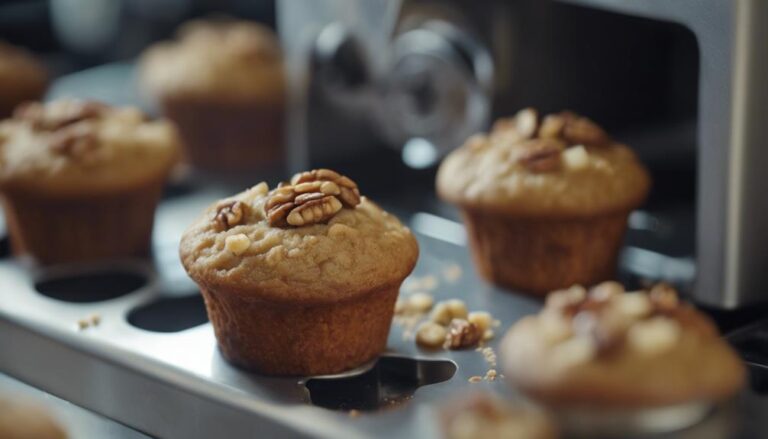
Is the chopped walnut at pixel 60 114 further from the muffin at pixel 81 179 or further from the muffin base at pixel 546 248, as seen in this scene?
the muffin base at pixel 546 248

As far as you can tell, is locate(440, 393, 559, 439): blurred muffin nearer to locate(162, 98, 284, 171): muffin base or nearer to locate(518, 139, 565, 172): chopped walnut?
locate(518, 139, 565, 172): chopped walnut

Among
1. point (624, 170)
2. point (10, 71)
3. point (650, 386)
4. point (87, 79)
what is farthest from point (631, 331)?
point (87, 79)

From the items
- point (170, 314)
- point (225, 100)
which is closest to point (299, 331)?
point (170, 314)

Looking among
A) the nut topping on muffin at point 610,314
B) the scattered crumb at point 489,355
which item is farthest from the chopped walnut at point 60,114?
the nut topping on muffin at point 610,314

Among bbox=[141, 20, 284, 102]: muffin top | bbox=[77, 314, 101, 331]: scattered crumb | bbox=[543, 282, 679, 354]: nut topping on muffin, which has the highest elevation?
bbox=[543, 282, 679, 354]: nut topping on muffin

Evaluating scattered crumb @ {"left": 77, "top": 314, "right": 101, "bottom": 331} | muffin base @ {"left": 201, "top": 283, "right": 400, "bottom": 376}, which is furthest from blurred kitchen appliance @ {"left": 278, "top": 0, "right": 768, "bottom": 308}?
scattered crumb @ {"left": 77, "top": 314, "right": 101, "bottom": 331}

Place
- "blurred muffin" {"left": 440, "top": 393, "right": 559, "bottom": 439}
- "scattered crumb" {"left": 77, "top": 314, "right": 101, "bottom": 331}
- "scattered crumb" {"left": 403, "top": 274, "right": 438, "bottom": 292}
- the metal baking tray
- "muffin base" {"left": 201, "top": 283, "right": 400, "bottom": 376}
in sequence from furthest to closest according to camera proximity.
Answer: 1. "scattered crumb" {"left": 403, "top": 274, "right": 438, "bottom": 292}
2. "scattered crumb" {"left": 77, "top": 314, "right": 101, "bottom": 331}
3. "muffin base" {"left": 201, "top": 283, "right": 400, "bottom": 376}
4. the metal baking tray
5. "blurred muffin" {"left": 440, "top": 393, "right": 559, "bottom": 439}
